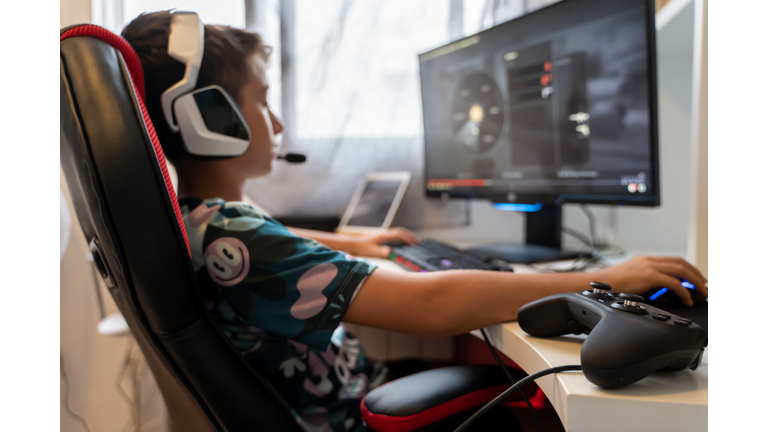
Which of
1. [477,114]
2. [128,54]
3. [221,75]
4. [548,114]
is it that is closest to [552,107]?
[548,114]

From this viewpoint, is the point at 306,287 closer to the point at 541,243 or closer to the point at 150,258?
the point at 150,258

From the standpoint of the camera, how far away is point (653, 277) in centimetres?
53

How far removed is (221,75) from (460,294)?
48 cm

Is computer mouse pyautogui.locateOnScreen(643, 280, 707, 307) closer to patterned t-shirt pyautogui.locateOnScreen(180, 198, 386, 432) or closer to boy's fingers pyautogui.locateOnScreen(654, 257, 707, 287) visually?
boy's fingers pyautogui.locateOnScreen(654, 257, 707, 287)

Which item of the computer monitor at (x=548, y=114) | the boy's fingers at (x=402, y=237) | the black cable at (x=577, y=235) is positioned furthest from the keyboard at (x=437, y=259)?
the black cable at (x=577, y=235)

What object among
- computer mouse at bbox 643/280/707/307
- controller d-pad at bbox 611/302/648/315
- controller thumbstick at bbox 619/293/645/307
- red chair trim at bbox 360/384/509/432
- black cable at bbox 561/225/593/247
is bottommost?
red chair trim at bbox 360/384/509/432

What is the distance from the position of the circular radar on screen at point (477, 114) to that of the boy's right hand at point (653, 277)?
556 mm

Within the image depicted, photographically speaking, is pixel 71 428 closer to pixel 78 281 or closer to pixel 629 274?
pixel 78 281

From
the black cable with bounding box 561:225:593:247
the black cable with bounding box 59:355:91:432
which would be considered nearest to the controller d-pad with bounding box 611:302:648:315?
the black cable with bounding box 561:225:593:247

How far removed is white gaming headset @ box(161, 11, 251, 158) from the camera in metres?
0.55

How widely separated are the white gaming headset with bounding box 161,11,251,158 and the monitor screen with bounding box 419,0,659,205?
652 millimetres

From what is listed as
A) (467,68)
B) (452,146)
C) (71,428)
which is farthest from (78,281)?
(467,68)
